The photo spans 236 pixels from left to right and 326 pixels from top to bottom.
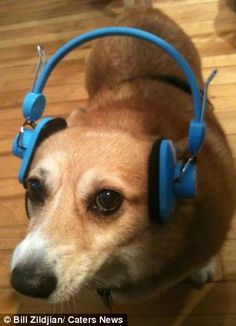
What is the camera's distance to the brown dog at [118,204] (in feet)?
2.41

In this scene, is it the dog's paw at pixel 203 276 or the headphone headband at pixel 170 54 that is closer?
the headphone headband at pixel 170 54

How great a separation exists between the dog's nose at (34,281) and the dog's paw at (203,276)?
55 centimetres

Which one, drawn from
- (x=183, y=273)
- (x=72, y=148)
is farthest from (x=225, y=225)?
(x=72, y=148)

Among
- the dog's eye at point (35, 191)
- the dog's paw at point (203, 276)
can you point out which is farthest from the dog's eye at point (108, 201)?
the dog's paw at point (203, 276)

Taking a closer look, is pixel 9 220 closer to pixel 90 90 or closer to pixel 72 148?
pixel 90 90

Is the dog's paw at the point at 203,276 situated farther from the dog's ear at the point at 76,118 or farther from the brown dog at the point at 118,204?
the dog's ear at the point at 76,118

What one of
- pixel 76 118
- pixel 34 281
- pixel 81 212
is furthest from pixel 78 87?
pixel 34 281

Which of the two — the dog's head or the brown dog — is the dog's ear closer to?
the brown dog

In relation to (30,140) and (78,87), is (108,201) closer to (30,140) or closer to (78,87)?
(30,140)

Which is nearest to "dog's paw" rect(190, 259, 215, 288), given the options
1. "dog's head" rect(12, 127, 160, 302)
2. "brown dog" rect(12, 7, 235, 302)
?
"brown dog" rect(12, 7, 235, 302)

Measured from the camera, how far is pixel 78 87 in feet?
6.15

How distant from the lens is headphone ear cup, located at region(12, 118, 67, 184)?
2.74ft

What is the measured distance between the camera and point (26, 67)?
2.08 m

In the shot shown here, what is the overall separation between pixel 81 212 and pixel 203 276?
54 centimetres
